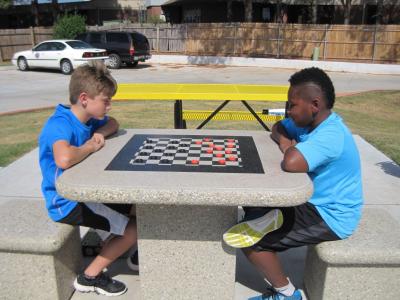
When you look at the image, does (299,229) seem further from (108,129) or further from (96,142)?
(108,129)

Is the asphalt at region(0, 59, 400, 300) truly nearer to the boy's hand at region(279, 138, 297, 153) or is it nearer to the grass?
the grass

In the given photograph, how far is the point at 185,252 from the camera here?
8.52ft

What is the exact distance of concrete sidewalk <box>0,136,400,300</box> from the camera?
2997 mm

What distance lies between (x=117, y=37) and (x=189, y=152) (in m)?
17.6

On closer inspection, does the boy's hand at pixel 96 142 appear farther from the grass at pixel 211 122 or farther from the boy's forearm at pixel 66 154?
the grass at pixel 211 122

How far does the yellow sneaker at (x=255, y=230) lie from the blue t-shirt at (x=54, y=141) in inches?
41.0

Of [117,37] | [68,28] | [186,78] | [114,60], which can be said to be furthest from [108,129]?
[68,28]

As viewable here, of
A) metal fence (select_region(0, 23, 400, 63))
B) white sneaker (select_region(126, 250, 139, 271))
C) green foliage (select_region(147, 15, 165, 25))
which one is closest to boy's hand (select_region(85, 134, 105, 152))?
white sneaker (select_region(126, 250, 139, 271))

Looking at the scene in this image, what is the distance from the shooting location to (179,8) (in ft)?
112

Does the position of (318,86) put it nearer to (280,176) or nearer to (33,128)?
(280,176)

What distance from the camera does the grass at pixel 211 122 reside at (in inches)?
253

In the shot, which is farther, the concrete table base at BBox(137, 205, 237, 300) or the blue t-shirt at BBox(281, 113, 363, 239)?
the concrete table base at BBox(137, 205, 237, 300)

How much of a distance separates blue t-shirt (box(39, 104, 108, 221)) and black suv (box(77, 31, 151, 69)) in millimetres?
16564

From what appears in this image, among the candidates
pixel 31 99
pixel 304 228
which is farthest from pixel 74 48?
pixel 304 228
